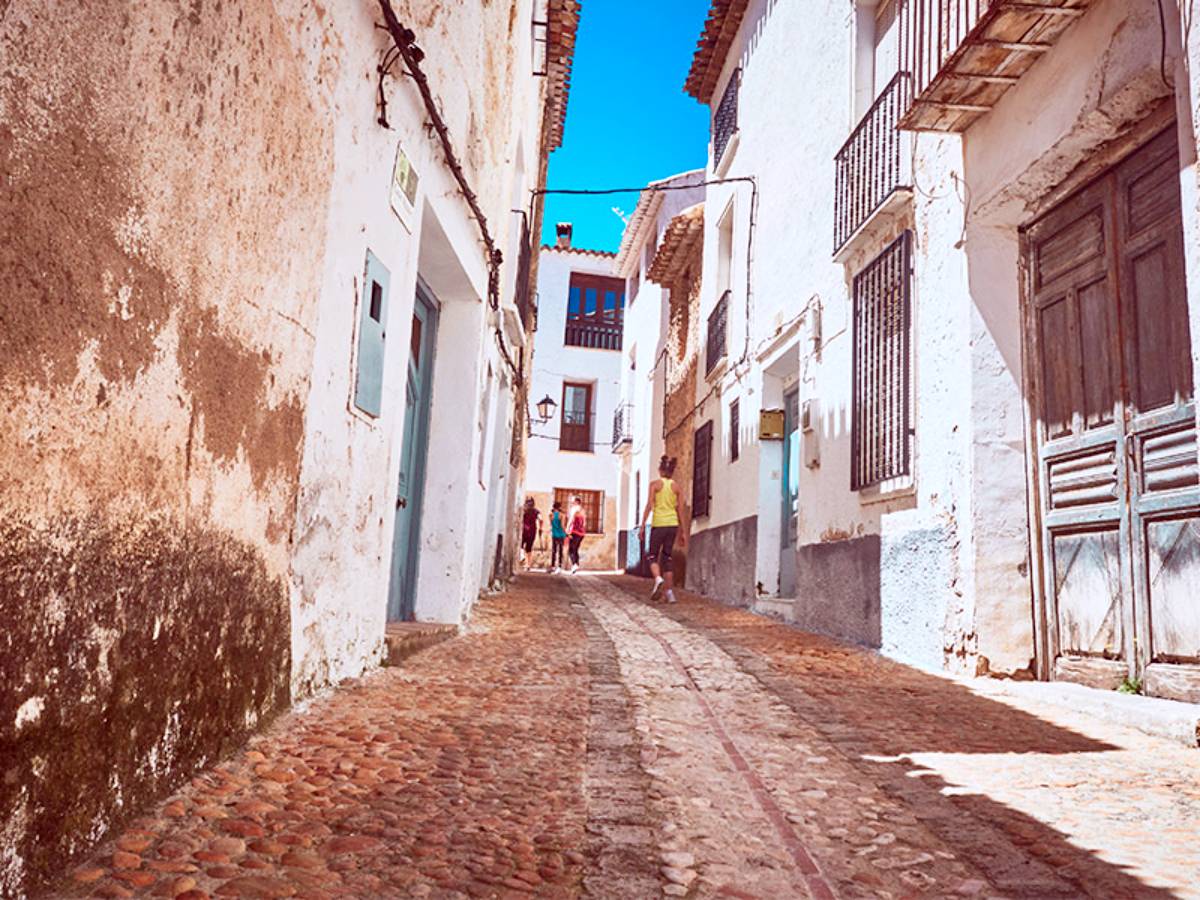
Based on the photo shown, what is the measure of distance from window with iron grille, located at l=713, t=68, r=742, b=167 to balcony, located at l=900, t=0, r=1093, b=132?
21.5 feet

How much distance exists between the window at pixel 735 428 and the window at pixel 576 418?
15.4 metres

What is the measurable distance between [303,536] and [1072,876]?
264cm

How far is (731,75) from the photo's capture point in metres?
12.6

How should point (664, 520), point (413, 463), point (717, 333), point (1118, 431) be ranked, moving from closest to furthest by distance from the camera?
point (1118, 431) < point (413, 463) < point (664, 520) < point (717, 333)

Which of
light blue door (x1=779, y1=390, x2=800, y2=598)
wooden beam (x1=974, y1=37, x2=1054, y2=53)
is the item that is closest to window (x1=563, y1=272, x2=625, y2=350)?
light blue door (x1=779, y1=390, x2=800, y2=598)

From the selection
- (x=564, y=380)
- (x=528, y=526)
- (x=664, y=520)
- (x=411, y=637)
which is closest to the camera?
(x=411, y=637)

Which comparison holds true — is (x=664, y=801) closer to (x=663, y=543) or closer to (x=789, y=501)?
(x=789, y=501)

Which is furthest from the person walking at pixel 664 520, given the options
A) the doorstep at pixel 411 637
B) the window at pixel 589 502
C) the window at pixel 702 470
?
the window at pixel 589 502

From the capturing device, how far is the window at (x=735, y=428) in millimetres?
10680

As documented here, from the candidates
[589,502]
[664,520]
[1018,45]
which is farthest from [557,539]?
[1018,45]

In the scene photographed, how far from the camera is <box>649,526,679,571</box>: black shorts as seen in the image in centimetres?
1024

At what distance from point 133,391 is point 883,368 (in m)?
5.53

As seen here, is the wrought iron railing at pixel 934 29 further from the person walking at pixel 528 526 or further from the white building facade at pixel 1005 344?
the person walking at pixel 528 526

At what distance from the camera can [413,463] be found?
639cm
